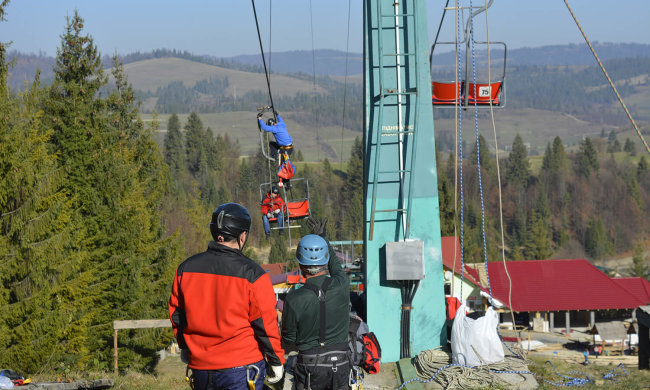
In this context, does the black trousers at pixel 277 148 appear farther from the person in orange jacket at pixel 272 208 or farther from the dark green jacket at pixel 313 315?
the dark green jacket at pixel 313 315

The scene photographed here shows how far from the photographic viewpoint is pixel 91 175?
2200cm

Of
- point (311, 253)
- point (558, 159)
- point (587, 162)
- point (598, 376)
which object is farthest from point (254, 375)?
point (587, 162)

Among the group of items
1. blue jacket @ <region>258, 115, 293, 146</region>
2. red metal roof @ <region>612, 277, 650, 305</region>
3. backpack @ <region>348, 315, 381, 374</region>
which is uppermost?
blue jacket @ <region>258, 115, 293, 146</region>

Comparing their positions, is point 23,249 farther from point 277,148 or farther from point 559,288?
point 559,288

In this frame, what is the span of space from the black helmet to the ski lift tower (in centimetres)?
566

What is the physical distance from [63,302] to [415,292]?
10.5m

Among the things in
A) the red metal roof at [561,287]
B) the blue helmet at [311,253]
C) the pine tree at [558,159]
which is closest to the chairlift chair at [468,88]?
the blue helmet at [311,253]

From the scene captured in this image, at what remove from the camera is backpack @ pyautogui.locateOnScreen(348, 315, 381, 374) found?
6.11m

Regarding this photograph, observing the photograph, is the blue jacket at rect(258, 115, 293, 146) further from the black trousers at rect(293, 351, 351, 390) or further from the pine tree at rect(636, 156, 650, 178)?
the pine tree at rect(636, 156, 650, 178)

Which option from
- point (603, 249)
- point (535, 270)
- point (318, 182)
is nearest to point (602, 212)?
point (603, 249)

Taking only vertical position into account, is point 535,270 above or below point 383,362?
below

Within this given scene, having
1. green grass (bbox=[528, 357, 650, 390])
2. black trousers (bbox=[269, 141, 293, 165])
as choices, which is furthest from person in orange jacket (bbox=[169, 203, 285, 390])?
black trousers (bbox=[269, 141, 293, 165])

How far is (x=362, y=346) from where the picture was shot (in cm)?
633

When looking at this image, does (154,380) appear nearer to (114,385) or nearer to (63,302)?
(114,385)
